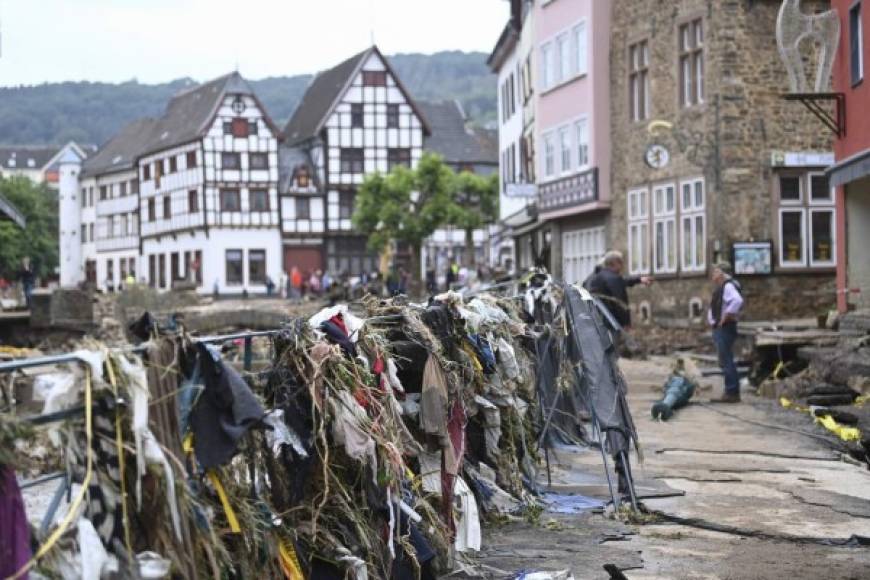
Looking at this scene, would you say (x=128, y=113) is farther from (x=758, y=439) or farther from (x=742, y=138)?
(x=758, y=439)

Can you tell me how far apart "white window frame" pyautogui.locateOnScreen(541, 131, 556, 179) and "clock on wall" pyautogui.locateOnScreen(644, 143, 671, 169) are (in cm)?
699

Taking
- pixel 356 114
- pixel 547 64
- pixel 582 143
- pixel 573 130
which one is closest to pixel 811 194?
pixel 582 143

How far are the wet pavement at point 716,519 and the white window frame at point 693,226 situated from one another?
1633 centimetres

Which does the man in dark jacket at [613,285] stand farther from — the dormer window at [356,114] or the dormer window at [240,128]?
the dormer window at [240,128]

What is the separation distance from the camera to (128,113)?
180m

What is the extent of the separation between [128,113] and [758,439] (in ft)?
565

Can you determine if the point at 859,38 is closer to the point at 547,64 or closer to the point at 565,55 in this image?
the point at 565,55

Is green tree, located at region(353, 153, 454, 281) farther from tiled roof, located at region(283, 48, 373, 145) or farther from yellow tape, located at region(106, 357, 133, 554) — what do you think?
yellow tape, located at region(106, 357, 133, 554)

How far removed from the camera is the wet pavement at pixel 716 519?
8.52 metres

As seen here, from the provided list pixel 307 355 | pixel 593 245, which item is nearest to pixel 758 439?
pixel 307 355

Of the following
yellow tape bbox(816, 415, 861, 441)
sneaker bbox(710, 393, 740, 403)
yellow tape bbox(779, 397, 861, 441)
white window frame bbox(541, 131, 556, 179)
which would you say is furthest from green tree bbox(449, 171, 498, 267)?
yellow tape bbox(816, 415, 861, 441)

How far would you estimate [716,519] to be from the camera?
10164mm

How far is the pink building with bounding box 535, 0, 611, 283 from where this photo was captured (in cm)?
3659

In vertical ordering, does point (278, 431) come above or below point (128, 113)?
below
